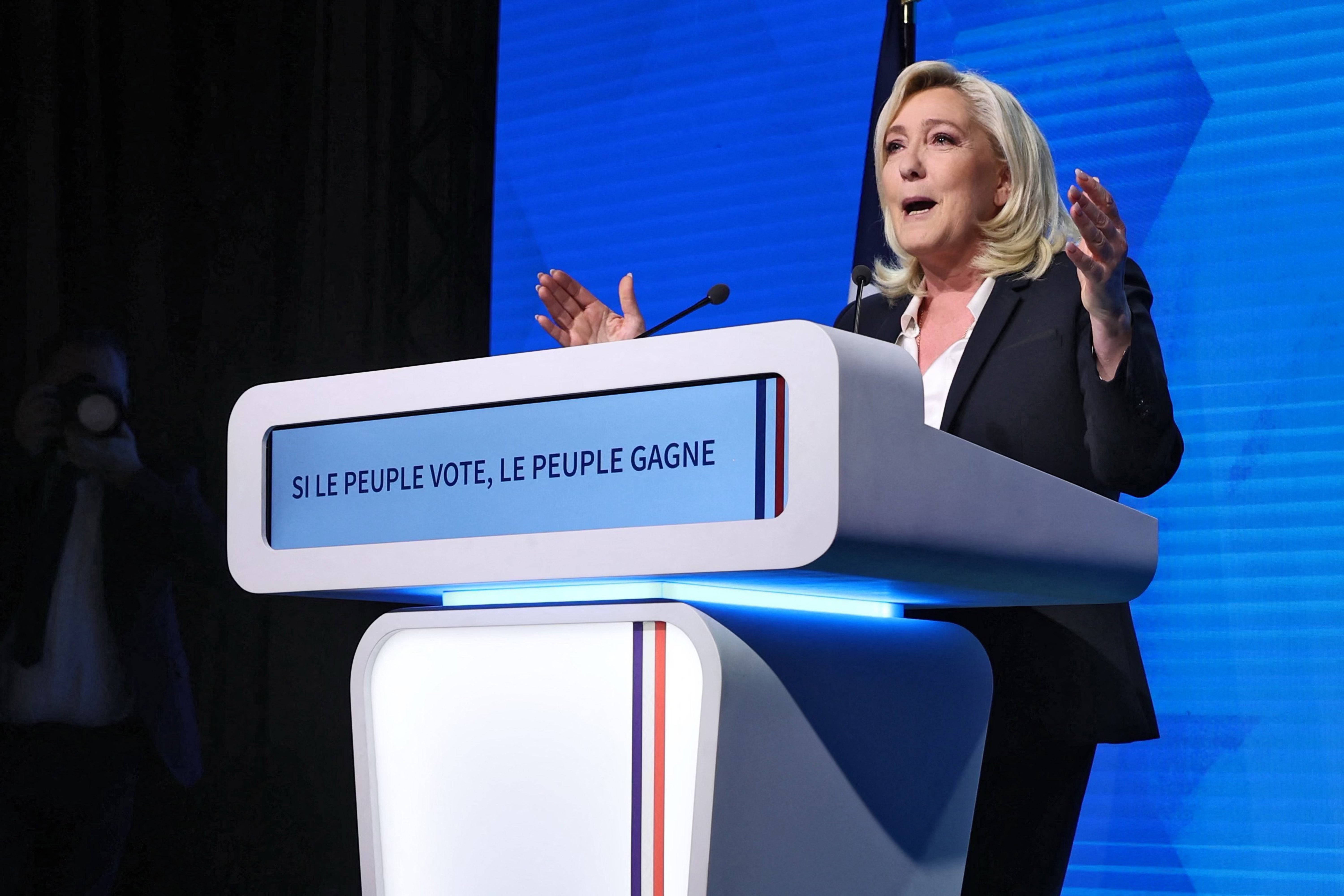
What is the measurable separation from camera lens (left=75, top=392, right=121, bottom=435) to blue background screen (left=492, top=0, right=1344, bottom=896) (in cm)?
140

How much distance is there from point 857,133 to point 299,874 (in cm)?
227

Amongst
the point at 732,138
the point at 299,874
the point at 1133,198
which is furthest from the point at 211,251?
the point at 1133,198

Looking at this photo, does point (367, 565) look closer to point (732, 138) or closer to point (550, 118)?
point (732, 138)

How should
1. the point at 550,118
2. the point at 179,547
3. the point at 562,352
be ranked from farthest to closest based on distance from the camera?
the point at 550,118 → the point at 179,547 → the point at 562,352

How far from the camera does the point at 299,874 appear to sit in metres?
3.16

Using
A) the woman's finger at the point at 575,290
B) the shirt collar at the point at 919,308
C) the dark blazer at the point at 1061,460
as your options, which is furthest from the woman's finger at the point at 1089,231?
the woman's finger at the point at 575,290

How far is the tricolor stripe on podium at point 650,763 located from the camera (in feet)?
2.61

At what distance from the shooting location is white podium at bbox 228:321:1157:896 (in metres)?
0.73

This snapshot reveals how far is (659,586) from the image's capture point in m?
0.81

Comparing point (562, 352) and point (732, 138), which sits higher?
point (732, 138)

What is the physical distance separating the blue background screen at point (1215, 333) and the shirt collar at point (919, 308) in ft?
4.56

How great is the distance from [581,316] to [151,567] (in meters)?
1.97

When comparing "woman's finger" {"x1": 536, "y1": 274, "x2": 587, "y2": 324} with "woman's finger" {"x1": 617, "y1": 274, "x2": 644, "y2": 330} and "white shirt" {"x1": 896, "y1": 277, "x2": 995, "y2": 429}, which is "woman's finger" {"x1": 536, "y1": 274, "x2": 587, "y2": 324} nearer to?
"woman's finger" {"x1": 617, "y1": 274, "x2": 644, "y2": 330}

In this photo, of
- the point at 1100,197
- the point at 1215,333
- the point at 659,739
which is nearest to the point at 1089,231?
the point at 1100,197
